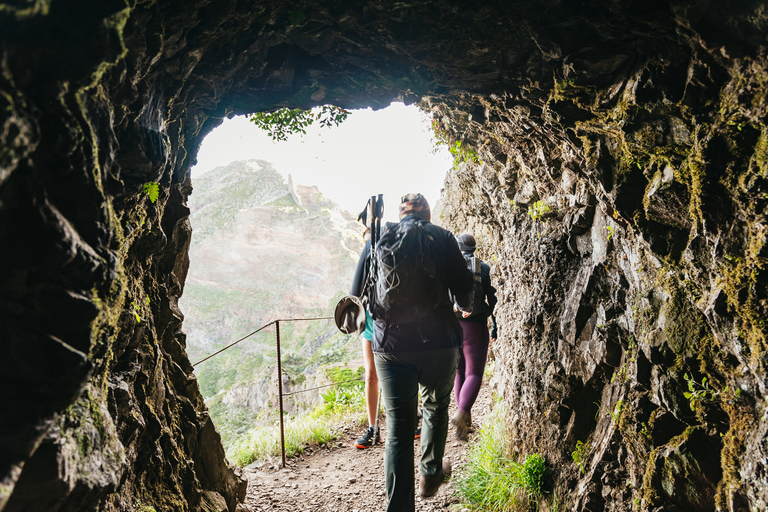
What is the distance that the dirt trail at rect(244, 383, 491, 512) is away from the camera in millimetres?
3854

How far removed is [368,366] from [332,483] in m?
1.30

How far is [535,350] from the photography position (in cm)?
387

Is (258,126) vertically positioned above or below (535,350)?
above

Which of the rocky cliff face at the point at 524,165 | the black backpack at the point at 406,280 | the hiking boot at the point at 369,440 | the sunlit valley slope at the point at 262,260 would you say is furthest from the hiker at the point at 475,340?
the sunlit valley slope at the point at 262,260

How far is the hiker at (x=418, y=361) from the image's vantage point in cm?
269

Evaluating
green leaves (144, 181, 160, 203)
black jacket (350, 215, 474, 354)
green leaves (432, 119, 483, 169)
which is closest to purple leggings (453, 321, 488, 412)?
black jacket (350, 215, 474, 354)

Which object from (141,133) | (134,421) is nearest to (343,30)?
(141,133)

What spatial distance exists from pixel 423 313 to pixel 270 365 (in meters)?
35.1

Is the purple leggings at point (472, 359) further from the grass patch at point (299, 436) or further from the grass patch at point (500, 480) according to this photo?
the grass patch at point (299, 436)

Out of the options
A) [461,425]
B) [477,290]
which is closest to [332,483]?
[461,425]

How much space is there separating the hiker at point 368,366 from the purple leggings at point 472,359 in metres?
0.90

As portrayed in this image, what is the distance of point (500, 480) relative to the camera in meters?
3.56

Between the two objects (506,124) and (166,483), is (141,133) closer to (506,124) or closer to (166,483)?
(166,483)

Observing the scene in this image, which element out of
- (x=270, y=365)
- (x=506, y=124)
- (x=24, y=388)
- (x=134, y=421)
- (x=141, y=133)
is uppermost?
(x=506, y=124)
